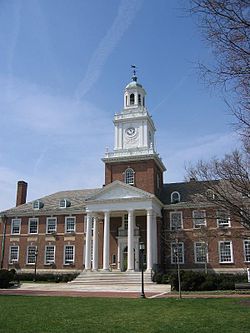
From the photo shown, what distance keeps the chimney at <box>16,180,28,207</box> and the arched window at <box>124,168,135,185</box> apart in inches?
691

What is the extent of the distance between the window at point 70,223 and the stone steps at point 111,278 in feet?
28.6

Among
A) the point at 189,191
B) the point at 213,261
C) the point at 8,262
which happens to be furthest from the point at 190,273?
the point at 8,262

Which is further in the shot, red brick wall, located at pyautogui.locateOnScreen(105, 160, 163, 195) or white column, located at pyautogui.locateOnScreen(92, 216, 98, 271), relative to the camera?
red brick wall, located at pyautogui.locateOnScreen(105, 160, 163, 195)

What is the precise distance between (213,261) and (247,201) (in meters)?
21.7

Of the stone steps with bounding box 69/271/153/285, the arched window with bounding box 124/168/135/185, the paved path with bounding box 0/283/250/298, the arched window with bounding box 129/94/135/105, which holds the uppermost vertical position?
the arched window with bounding box 129/94/135/105

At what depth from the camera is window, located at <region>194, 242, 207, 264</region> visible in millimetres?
40000

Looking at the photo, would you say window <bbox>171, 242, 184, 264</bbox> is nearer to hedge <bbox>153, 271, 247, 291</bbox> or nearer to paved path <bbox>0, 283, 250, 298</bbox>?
paved path <bbox>0, 283, 250, 298</bbox>

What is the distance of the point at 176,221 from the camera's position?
43.0 metres

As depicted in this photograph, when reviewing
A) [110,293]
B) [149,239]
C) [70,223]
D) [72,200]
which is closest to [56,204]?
[72,200]

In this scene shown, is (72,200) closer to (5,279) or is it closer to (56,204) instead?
(56,204)

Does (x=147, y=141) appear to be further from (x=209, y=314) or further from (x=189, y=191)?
(x=209, y=314)

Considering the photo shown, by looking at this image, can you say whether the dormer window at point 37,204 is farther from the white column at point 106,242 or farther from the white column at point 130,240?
the white column at point 130,240

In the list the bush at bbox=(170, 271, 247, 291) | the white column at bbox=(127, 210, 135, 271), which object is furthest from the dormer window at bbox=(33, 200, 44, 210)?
the bush at bbox=(170, 271, 247, 291)

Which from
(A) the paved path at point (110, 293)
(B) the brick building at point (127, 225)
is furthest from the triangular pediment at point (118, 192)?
(A) the paved path at point (110, 293)
